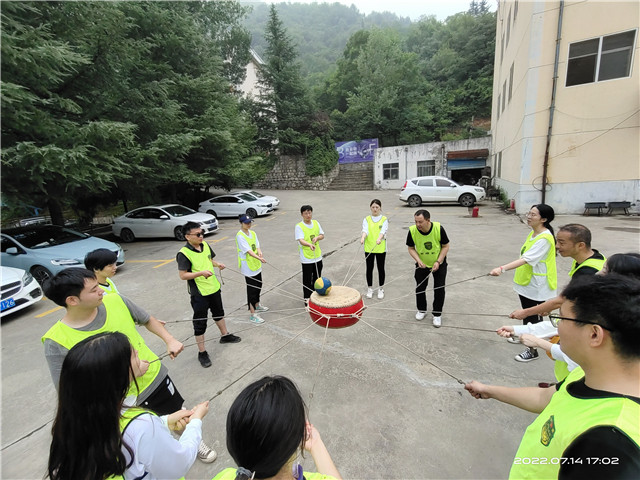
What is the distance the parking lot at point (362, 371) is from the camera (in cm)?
243

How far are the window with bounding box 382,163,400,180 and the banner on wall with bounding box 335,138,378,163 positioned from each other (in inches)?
78.6

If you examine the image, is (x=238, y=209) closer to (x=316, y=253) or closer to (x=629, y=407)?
(x=316, y=253)

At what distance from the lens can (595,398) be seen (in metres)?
1.03

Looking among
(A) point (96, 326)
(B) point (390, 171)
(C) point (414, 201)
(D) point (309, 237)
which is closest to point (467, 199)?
(C) point (414, 201)

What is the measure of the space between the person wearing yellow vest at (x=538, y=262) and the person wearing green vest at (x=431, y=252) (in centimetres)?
93

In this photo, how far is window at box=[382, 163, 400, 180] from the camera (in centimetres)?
2433

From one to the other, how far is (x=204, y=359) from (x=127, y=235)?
1028 centimetres

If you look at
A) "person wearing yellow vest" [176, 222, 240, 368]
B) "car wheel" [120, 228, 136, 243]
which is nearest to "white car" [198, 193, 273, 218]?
"car wheel" [120, 228, 136, 243]

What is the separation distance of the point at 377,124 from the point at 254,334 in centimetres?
2707

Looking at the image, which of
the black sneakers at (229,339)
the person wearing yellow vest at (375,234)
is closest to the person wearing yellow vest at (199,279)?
the black sneakers at (229,339)

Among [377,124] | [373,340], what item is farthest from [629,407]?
[377,124]

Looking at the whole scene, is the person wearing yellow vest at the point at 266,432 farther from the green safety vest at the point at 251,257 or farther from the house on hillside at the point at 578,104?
the house on hillside at the point at 578,104

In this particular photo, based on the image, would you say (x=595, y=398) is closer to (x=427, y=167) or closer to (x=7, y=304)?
(x=7, y=304)

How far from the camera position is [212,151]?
14.9m
